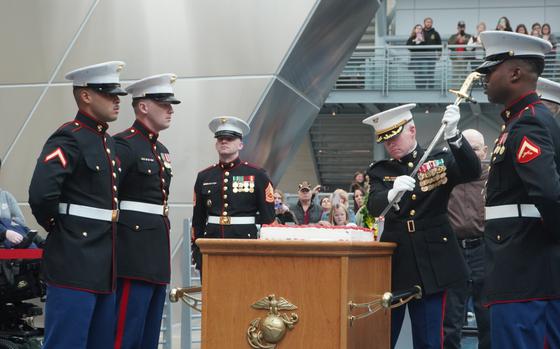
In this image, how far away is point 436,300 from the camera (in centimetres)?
484

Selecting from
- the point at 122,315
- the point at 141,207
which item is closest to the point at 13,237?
the point at 141,207

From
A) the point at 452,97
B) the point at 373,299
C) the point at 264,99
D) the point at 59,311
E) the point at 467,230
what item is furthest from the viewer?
the point at 452,97

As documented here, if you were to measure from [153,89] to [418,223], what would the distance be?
6.07 ft

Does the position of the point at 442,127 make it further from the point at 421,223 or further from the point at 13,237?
the point at 13,237

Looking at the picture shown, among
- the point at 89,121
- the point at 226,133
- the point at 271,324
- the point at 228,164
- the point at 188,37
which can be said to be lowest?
the point at 271,324

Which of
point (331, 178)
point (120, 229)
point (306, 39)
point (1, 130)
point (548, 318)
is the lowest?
point (548, 318)

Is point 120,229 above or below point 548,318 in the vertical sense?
above

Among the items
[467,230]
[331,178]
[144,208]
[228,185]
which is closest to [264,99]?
[228,185]

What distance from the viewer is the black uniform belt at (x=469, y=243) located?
23.3 feet

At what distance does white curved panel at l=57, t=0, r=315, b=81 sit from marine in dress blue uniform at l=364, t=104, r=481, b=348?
3317 mm

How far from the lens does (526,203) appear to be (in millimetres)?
3928

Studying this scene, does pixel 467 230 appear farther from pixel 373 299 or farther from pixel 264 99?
pixel 373 299

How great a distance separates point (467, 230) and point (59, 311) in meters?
3.58

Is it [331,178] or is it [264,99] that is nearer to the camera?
[264,99]
